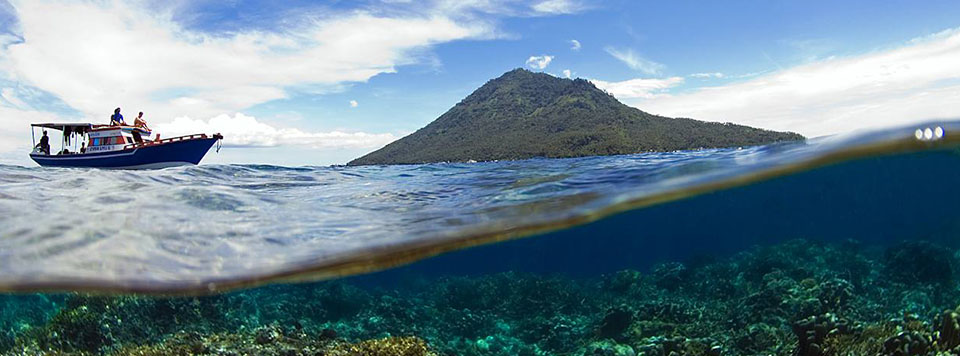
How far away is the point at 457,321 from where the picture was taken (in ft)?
36.6

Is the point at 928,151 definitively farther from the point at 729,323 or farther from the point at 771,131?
the point at 771,131

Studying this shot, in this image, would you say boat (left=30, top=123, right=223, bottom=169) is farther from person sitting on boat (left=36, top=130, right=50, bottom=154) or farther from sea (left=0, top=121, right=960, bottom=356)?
sea (left=0, top=121, right=960, bottom=356)

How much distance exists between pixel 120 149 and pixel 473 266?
2387cm

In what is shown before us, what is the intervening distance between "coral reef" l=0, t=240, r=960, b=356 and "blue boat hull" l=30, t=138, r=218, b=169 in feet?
57.9

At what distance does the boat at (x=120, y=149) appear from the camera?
2505 cm

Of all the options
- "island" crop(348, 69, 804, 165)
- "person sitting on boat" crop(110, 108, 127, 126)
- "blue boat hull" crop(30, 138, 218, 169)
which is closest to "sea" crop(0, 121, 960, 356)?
"blue boat hull" crop(30, 138, 218, 169)

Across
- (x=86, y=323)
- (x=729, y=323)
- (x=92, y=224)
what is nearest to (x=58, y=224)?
(x=92, y=224)

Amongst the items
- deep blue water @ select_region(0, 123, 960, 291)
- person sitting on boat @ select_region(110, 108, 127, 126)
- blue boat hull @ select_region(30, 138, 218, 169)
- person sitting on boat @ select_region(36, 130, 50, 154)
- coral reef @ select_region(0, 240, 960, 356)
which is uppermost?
person sitting on boat @ select_region(110, 108, 127, 126)

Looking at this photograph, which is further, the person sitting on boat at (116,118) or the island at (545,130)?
the island at (545,130)

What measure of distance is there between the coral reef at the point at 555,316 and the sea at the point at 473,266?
0.05 m

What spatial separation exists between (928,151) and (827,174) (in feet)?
8.05

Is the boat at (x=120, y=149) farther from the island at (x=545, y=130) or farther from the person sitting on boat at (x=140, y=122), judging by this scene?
the island at (x=545, y=130)

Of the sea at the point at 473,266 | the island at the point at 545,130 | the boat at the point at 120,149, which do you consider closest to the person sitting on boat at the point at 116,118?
the boat at the point at 120,149

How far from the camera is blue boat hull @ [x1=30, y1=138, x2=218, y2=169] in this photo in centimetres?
2495
